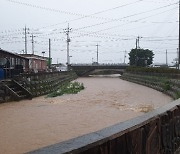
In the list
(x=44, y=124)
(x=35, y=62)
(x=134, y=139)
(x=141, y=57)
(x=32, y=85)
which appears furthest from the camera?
(x=141, y=57)

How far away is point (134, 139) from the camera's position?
412cm

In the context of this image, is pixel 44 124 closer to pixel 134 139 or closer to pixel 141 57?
pixel 134 139

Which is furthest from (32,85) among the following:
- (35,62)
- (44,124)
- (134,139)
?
(35,62)

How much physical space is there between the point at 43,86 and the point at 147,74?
63.2 feet

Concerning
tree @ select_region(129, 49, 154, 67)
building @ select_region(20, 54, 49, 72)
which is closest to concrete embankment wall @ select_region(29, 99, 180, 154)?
building @ select_region(20, 54, 49, 72)

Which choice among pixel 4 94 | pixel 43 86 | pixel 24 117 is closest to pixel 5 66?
pixel 43 86

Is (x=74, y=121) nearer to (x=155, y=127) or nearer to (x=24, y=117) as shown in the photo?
(x=24, y=117)

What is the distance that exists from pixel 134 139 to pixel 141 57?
85263mm

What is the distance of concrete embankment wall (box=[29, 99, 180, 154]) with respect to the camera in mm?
3232

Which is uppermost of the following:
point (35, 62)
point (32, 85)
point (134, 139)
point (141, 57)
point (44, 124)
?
point (141, 57)

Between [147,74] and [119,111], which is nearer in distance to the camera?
[119,111]

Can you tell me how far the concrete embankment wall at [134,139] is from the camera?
10.6 ft

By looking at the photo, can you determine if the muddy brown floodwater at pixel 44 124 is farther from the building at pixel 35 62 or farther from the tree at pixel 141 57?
the tree at pixel 141 57

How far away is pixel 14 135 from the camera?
11.3m
